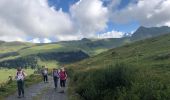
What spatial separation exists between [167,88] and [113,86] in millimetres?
6656

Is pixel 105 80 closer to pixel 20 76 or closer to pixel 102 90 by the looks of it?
pixel 102 90

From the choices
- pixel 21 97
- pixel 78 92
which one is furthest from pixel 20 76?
pixel 78 92

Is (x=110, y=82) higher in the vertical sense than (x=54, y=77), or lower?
lower

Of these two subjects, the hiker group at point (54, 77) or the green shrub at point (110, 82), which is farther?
the hiker group at point (54, 77)

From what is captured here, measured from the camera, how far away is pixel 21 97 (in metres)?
36.2

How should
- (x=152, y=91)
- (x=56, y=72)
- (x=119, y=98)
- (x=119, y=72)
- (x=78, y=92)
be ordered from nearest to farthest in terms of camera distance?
(x=152, y=91)
(x=119, y=98)
(x=119, y=72)
(x=78, y=92)
(x=56, y=72)

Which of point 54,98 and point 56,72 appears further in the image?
point 56,72

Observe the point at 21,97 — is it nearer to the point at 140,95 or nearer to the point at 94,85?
the point at 94,85

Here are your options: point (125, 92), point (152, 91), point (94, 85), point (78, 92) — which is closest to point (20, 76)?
point (78, 92)

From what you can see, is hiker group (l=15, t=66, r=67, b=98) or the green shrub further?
hiker group (l=15, t=66, r=67, b=98)

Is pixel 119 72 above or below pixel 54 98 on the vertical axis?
above

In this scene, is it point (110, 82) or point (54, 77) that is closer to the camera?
point (110, 82)

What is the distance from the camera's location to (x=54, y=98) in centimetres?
3484

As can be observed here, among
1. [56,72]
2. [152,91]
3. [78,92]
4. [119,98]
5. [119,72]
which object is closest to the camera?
[152,91]
